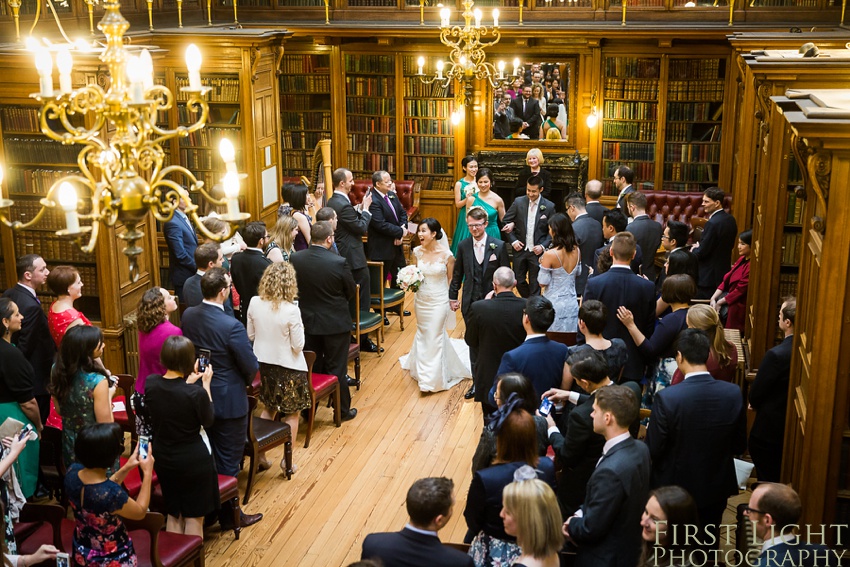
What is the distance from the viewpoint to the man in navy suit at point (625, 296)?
6.47m

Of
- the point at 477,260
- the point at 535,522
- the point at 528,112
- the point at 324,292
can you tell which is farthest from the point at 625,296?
the point at 528,112

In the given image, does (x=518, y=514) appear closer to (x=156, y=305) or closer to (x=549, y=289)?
(x=156, y=305)

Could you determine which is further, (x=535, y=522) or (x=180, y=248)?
(x=180, y=248)

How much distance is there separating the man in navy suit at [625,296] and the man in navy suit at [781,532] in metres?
2.66

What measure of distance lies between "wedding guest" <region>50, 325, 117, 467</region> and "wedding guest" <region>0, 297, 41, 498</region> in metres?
0.25

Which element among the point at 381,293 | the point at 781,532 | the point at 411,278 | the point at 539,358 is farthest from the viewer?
the point at 381,293

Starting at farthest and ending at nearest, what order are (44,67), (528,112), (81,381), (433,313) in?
(528,112), (433,313), (81,381), (44,67)

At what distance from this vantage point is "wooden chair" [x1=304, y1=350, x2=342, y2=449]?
7023 mm

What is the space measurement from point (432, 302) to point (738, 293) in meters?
2.68

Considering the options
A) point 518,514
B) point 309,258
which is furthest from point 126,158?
point 309,258

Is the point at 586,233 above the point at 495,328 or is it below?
above

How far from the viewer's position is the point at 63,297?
6445 millimetres

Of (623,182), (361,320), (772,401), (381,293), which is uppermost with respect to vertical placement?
(623,182)

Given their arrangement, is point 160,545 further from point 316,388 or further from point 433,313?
point 433,313
